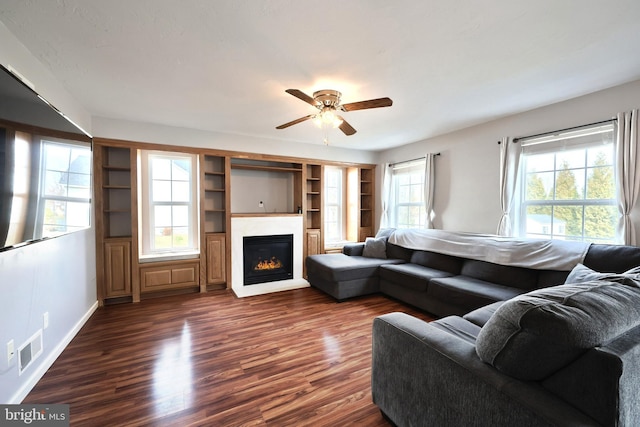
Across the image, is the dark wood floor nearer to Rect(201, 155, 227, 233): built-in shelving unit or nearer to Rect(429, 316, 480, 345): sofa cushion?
Rect(429, 316, 480, 345): sofa cushion

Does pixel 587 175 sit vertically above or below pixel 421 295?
above

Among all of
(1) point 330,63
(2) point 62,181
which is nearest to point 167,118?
(2) point 62,181

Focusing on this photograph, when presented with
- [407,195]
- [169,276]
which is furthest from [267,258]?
[407,195]

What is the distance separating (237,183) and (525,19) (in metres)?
4.12

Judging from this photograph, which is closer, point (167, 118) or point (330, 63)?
point (330, 63)

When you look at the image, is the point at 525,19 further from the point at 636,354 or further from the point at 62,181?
the point at 62,181

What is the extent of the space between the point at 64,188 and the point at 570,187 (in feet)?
15.7

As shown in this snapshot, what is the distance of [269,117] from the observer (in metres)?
3.48

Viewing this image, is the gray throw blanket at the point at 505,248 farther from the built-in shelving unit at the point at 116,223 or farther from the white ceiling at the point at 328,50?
the built-in shelving unit at the point at 116,223

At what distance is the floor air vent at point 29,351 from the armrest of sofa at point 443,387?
94.1 inches

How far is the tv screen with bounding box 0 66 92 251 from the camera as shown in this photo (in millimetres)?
1367

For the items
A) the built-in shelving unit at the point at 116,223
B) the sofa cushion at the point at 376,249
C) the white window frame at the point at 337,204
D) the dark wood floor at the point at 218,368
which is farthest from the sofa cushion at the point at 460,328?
the built-in shelving unit at the point at 116,223

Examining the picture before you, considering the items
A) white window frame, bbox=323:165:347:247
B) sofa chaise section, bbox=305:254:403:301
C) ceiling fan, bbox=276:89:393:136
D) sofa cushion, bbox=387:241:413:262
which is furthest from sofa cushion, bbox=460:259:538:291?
white window frame, bbox=323:165:347:247

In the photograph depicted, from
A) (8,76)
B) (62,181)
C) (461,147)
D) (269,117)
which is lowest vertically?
(62,181)
